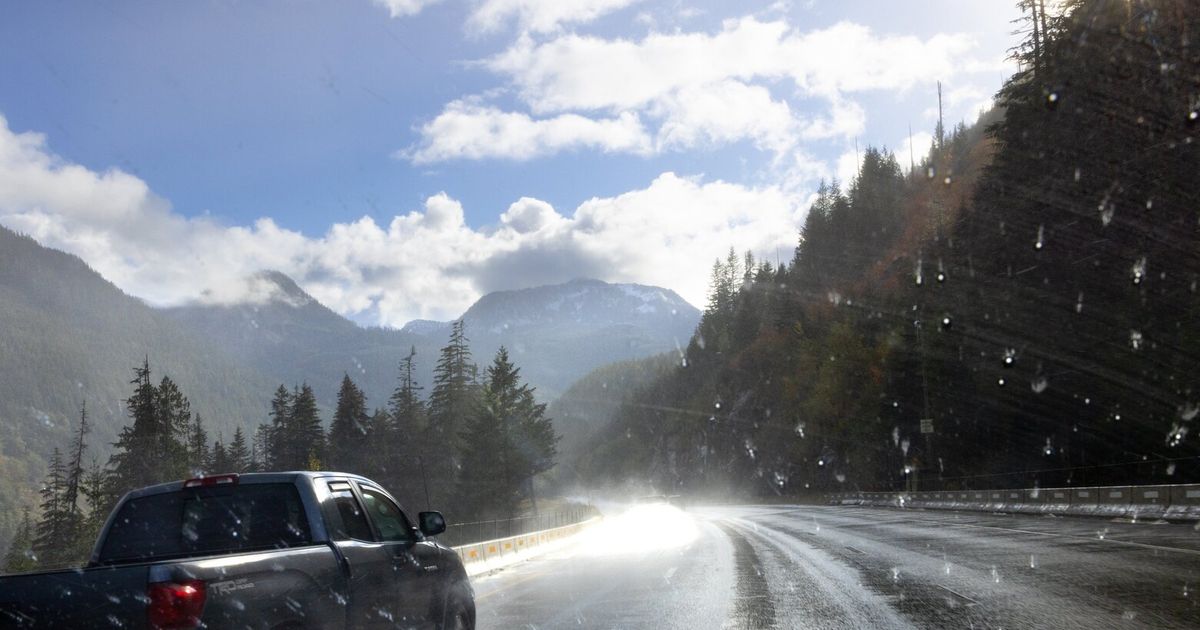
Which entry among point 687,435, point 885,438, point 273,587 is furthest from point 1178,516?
point 687,435

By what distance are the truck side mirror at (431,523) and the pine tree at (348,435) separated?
73757mm

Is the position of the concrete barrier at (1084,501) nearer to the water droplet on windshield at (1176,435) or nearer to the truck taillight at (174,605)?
the water droplet on windshield at (1176,435)

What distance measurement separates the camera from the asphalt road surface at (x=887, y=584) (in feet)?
29.5

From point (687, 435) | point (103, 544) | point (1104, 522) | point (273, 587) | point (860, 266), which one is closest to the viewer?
point (273, 587)

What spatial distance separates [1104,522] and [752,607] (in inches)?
624

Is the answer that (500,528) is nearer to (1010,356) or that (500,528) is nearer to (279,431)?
(1010,356)

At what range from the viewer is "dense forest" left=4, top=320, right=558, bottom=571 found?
204 feet

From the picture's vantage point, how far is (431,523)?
723cm

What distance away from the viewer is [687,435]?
123188 mm

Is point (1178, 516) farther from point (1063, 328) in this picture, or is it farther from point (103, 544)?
point (103, 544)

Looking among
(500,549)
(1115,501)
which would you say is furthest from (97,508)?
(1115,501)

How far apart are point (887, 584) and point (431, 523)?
7242mm

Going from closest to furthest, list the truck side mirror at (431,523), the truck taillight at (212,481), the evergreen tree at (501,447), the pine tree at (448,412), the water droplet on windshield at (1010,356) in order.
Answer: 1. the truck taillight at (212,481)
2. the truck side mirror at (431,523)
3. the water droplet on windshield at (1010,356)
4. the evergreen tree at (501,447)
5. the pine tree at (448,412)

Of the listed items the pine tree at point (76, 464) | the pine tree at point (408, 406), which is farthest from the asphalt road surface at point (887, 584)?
the pine tree at point (408, 406)
